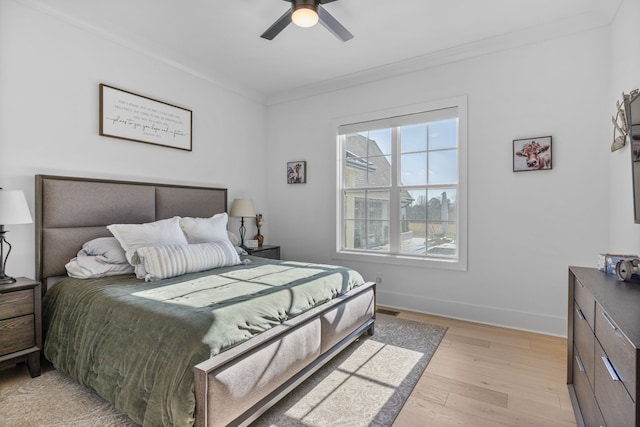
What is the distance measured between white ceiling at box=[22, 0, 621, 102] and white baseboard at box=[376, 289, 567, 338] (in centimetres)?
255

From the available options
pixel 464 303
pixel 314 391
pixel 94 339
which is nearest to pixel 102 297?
pixel 94 339

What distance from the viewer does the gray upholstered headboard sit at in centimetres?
252

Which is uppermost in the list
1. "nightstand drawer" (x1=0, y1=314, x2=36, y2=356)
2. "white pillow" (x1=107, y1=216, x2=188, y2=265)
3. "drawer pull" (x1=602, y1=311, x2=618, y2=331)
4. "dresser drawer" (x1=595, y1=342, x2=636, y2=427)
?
"white pillow" (x1=107, y1=216, x2=188, y2=265)

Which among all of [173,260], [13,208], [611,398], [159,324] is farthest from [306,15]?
[611,398]

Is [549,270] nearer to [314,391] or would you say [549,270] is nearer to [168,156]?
[314,391]

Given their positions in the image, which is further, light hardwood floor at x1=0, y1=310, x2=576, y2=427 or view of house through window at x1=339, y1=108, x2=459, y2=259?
view of house through window at x1=339, y1=108, x2=459, y2=259

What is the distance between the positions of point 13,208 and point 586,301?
3458mm

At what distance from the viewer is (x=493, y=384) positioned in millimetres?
2139

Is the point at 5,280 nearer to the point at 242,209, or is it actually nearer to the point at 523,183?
the point at 242,209

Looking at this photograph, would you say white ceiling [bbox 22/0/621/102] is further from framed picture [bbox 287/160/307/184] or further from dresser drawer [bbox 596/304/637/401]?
dresser drawer [bbox 596/304/637/401]

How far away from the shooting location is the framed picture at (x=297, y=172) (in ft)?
14.4

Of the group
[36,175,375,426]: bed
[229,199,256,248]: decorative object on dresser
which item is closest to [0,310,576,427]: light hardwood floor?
[36,175,375,426]: bed

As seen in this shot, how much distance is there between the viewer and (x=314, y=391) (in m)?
2.04

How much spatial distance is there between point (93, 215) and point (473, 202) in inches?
140
